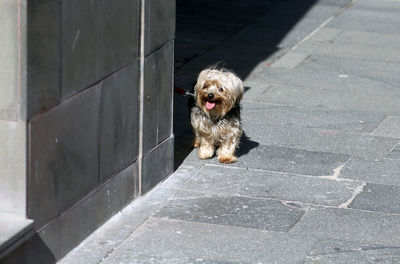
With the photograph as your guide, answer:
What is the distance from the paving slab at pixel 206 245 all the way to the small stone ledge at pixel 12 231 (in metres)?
1.01

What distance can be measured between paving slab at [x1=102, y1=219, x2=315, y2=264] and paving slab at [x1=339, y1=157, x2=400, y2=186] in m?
1.93

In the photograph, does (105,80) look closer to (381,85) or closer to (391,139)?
(391,139)

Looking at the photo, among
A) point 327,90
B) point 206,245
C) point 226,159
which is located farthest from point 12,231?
point 327,90

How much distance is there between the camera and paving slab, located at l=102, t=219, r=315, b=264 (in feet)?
24.8

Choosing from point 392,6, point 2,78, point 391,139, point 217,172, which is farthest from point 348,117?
point 392,6

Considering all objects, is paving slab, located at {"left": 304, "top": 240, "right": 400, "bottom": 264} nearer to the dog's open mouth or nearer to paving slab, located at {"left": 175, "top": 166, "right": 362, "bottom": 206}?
paving slab, located at {"left": 175, "top": 166, "right": 362, "bottom": 206}

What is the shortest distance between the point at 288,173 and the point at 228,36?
22.7ft

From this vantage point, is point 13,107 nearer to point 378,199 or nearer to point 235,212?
point 235,212

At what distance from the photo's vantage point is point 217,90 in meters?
9.50

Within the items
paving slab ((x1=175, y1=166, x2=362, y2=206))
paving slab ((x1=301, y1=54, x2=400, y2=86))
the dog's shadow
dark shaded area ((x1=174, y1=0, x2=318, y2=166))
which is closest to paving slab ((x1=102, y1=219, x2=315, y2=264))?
Result: paving slab ((x1=175, y1=166, x2=362, y2=206))

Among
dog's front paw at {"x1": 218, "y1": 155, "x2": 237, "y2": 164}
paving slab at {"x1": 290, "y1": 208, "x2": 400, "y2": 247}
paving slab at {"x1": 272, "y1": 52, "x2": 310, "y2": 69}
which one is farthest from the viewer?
paving slab at {"x1": 272, "y1": 52, "x2": 310, "y2": 69}

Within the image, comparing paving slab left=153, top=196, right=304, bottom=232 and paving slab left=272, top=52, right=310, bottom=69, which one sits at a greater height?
paving slab left=272, top=52, right=310, bottom=69

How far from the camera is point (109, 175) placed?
822 cm

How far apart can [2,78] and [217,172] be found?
12.4 ft
